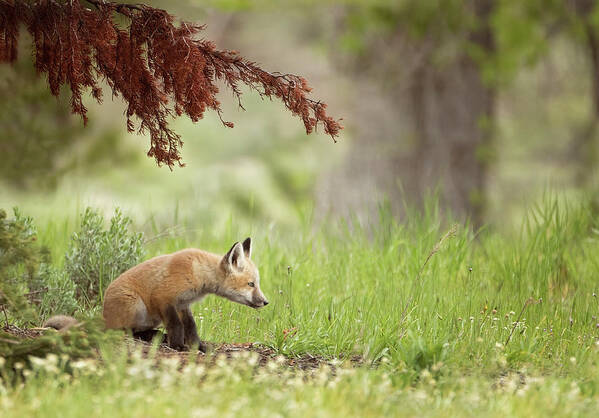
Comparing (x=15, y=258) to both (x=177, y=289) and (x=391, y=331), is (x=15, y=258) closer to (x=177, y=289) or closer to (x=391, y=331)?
(x=177, y=289)

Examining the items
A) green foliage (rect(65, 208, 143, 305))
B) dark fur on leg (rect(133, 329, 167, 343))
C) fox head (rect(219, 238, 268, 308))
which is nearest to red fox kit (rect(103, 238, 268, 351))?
fox head (rect(219, 238, 268, 308))

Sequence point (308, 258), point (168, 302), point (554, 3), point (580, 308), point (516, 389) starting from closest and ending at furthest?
1. point (516, 389)
2. point (168, 302)
3. point (580, 308)
4. point (308, 258)
5. point (554, 3)

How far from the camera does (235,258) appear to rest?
5672 mm

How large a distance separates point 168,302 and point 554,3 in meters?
9.09

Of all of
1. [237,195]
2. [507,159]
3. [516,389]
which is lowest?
[516,389]

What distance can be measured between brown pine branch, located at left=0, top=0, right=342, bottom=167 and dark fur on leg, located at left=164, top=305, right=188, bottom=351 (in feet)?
3.45

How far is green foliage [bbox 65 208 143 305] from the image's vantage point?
6.71 meters

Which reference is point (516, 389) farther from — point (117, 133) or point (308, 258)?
point (117, 133)

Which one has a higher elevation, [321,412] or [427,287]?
[427,287]

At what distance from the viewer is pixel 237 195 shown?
1781 centimetres

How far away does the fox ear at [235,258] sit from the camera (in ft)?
18.3

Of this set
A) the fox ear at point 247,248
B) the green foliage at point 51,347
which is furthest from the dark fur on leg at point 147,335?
the green foliage at point 51,347

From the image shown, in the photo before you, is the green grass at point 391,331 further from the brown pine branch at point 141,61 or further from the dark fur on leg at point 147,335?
the brown pine branch at point 141,61

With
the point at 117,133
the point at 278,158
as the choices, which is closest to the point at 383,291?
the point at 117,133
